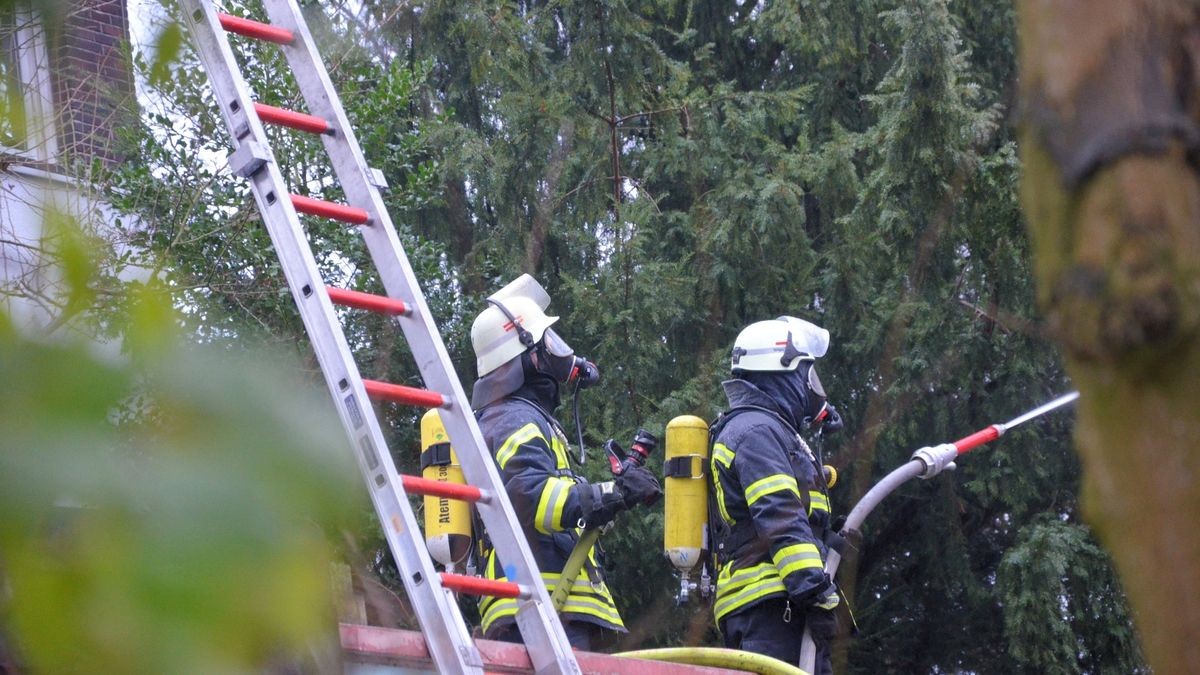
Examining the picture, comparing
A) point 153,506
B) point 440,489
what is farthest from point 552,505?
point 153,506

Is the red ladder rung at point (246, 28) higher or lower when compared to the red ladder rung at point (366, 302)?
higher

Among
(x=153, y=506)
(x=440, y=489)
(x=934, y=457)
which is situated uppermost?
(x=934, y=457)

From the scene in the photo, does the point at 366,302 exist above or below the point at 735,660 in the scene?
above

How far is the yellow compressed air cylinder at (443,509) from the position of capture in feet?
14.9

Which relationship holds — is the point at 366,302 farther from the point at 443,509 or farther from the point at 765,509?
the point at 765,509

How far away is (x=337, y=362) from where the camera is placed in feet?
11.0

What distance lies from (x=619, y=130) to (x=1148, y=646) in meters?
9.30

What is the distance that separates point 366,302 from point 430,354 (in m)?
0.21

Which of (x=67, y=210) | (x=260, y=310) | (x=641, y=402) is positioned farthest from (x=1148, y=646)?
(x=641, y=402)

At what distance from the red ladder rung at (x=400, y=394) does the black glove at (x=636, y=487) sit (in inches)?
35.5

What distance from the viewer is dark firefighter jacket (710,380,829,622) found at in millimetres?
4598

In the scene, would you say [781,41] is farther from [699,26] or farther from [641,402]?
[641,402]

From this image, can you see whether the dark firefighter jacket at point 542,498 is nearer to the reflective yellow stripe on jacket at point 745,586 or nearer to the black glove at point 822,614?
the reflective yellow stripe on jacket at point 745,586

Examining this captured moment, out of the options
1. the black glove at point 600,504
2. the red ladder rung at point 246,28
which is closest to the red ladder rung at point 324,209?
the red ladder rung at point 246,28
